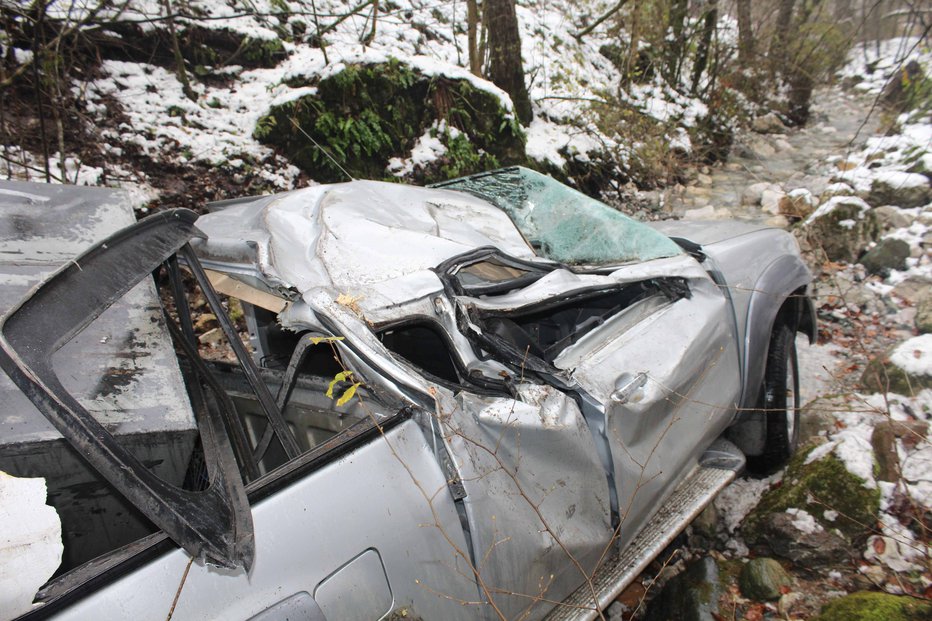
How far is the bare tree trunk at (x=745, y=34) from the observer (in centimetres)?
1009

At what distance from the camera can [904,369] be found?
3.54 meters

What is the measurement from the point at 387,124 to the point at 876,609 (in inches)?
216

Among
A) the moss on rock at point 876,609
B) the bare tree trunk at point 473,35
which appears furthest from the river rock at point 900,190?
the moss on rock at point 876,609

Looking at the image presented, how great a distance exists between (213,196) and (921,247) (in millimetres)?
6691

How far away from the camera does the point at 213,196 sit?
198 inches

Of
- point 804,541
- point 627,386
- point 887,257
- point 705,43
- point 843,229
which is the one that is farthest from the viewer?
point 705,43

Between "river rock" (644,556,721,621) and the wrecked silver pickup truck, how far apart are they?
0.41 m

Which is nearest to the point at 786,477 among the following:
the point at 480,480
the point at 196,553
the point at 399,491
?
the point at 480,480

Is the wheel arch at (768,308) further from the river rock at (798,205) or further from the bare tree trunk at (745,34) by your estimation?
Answer: the bare tree trunk at (745,34)

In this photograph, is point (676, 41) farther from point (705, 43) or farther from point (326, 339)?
point (326, 339)

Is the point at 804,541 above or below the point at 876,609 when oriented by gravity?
below

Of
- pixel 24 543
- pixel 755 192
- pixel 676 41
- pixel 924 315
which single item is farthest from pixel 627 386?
pixel 676 41

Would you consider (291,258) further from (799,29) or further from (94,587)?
(799,29)

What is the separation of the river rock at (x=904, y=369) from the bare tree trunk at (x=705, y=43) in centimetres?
734
